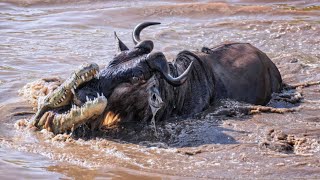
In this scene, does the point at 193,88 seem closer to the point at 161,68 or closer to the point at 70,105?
the point at 161,68

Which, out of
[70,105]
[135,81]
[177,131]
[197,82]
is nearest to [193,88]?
[197,82]

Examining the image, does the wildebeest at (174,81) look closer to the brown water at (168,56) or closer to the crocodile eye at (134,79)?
the crocodile eye at (134,79)

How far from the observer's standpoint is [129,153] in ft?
20.3

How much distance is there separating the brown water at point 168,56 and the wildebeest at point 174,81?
27cm

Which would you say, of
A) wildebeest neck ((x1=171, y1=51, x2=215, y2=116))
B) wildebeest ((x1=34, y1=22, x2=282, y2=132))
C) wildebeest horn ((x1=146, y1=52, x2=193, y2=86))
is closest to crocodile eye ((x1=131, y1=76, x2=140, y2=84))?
wildebeest ((x1=34, y1=22, x2=282, y2=132))

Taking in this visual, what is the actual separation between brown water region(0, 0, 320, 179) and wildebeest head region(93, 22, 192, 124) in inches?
9.4

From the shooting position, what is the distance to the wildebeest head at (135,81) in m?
6.64

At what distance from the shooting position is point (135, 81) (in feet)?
22.1

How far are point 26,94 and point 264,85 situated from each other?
270cm

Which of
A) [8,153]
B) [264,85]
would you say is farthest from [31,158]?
[264,85]

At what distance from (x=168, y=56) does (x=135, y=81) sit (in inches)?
135

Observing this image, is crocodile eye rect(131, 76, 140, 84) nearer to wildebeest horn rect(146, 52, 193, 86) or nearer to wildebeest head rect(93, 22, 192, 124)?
wildebeest head rect(93, 22, 192, 124)

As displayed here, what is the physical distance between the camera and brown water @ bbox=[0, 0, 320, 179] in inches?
230

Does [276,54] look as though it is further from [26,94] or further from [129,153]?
[129,153]
